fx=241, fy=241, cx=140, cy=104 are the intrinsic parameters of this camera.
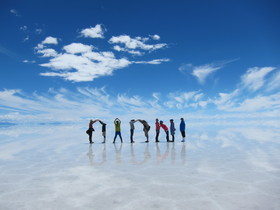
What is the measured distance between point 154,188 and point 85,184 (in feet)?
6.42

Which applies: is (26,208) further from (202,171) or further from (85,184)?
(202,171)

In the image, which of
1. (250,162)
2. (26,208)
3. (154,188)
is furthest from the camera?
(250,162)

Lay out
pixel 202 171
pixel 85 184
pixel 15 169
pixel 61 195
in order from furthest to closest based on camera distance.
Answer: pixel 15 169 < pixel 202 171 < pixel 85 184 < pixel 61 195

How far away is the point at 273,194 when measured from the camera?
18.3 ft

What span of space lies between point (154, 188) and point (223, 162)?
4658 millimetres

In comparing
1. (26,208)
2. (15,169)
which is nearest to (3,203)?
(26,208)

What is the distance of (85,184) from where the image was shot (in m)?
6.71

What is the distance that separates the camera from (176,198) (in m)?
5.45

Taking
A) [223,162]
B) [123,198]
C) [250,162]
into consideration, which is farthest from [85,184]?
[250,162]

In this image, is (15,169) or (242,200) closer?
(242,200)

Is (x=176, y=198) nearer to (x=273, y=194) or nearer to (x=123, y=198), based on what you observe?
(x=123, y=198)

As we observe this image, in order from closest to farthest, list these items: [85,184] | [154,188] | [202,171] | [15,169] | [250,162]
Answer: [154,188], [85,184], [202,171], [15,169], [250,162]

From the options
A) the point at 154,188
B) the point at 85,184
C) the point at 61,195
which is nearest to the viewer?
the point at 61,195

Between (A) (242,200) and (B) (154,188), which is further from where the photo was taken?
(B) (154,188)
